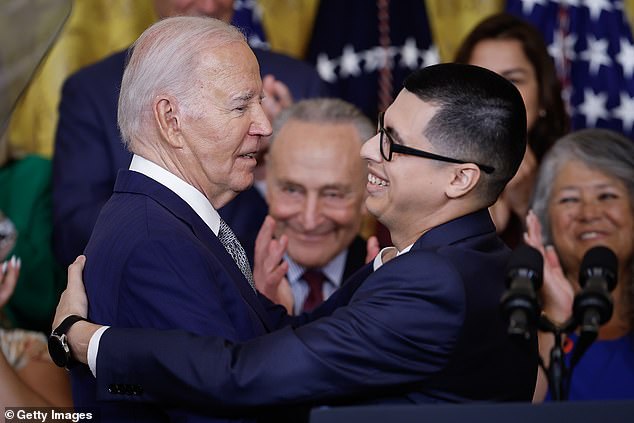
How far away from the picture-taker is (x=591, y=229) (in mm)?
4105

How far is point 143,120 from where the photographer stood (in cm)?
278

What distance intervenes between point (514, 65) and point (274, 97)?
3.04 ft

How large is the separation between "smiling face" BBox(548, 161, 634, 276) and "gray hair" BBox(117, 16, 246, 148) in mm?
1768

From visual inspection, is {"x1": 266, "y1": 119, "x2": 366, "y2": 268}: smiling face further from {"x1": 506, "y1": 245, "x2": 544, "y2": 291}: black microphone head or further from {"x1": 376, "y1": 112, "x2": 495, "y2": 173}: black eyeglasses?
→ {"x1": 506, "y1": 245, "x2": 544, "y2": 291}: black microphone head

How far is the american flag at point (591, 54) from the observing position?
544cm

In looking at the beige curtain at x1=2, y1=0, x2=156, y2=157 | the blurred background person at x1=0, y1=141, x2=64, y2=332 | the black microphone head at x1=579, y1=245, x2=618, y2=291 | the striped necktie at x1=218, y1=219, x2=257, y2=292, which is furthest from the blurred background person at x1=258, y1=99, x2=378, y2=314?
the black microphone head at x1=579, y1=245, x2=618, y2=291

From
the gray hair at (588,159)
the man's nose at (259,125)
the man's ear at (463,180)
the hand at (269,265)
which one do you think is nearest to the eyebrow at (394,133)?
the man's ear at (463,180)

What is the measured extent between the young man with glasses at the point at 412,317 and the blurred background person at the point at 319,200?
1.32 metres

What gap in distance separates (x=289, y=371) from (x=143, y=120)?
71 cm

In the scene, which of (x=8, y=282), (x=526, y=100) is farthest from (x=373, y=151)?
(x=526, y=100)

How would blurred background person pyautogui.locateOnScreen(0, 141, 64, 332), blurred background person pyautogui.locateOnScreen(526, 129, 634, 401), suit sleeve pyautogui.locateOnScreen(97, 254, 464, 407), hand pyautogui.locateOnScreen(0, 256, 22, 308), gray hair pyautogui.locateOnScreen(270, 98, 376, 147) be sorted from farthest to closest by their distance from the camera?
blurred background person pyautogui.locateOnScreen(0, 141, 64, 332) < gray hair pyautogui.locateOnScreen(270, 98, 376, 147) < blurred background person pyautogui.locateOnScreen(526, 129, 634, 401) < hand pyautogui.locateOnScreen(0, 256, 22, 308) < suit sleeve pyautogui.locateOnScreen(97, 254, 464, 407)

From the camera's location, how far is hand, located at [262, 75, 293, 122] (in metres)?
4.41

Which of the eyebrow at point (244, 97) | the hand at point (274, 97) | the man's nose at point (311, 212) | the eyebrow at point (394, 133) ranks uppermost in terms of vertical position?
the eyebrow at point (244, 97)

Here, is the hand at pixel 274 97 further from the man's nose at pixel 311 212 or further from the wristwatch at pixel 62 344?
the wristwatch at pixel 62 344
